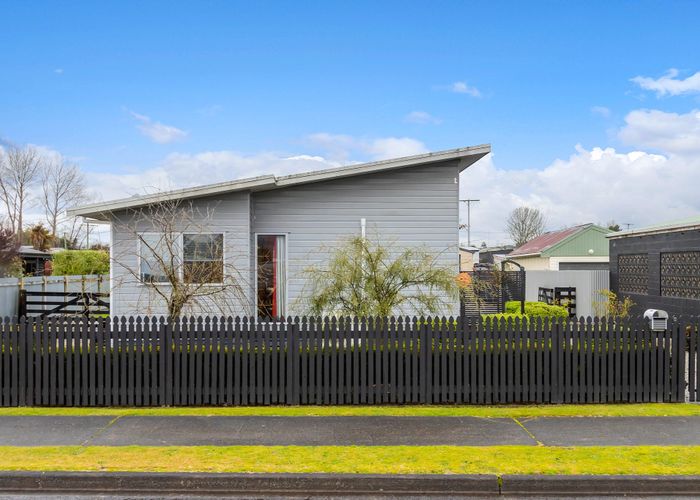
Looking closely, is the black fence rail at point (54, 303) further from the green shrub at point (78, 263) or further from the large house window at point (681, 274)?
the large house window at point (681, 274)

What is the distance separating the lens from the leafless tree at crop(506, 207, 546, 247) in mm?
67125

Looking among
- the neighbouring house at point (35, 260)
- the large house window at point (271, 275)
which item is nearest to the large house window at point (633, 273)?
the large house window at point (271, 275)

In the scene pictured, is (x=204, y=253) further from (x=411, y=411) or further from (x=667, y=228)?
(x=667, y=228)

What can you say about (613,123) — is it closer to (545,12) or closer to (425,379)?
(545,12)

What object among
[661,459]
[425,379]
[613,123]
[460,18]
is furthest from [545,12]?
[661,459]

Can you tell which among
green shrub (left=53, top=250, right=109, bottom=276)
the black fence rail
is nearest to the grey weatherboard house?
the black fence rail

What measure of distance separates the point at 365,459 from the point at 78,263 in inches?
1056

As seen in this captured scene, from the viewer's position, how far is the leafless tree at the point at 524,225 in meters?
67.1

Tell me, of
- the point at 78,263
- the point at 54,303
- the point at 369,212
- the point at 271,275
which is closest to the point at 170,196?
the point at 271,275

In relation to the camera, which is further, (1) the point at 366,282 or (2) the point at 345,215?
(2) the point at 345,215

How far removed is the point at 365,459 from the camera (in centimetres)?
612

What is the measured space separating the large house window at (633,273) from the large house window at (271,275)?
13.0m

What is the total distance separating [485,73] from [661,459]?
14.6 m

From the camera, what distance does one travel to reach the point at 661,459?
20.1 feet
